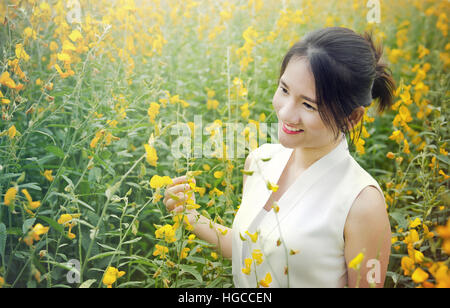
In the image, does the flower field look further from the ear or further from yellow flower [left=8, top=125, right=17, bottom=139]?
the ear

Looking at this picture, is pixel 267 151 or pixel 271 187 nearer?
pixel 271 187

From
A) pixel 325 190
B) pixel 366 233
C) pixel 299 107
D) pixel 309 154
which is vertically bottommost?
pixel 366 233

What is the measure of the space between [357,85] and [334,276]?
545 mm

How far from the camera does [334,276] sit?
1.18 meters

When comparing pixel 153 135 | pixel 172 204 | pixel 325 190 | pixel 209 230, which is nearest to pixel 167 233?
pixel 172 204

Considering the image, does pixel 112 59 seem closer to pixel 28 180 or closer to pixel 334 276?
pixel 28 180

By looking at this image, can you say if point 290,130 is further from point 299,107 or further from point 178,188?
point 178,188

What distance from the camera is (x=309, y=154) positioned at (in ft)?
4.38

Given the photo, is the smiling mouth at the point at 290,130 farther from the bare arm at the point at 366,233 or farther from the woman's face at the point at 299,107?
the bare arm at the point at 366,233

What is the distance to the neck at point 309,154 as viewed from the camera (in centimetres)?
130

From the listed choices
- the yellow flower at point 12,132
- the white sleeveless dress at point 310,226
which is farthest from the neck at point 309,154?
the yellow flower at point 12,132

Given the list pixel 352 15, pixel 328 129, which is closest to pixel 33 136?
pixel 328 129

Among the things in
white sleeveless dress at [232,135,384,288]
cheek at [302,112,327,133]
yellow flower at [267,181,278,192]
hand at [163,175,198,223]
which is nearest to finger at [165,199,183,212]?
hand at [163,175,198,223]

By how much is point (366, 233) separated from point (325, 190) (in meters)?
0.17
